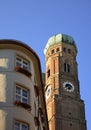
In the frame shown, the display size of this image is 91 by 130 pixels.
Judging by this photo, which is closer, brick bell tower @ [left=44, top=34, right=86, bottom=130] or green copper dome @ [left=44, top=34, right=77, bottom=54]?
brick bell tower @ [left=44, top=34, right=86, bottom=130]

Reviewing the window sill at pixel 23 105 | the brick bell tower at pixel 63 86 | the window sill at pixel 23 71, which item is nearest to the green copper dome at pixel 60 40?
the brick bell tower at pixel 63 86

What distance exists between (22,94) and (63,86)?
6675cm

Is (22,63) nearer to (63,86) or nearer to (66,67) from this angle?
(63,86)

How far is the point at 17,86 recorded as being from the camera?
23.3 metres

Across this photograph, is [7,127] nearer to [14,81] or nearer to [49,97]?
[14,81]

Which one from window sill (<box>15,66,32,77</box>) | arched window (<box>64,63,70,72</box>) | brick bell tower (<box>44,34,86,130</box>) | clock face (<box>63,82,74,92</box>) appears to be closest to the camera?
window sill (<box>15,66,32,77</box>)

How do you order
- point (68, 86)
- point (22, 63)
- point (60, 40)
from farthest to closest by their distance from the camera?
point (60, 40), point (68, 86), point (22, 63)

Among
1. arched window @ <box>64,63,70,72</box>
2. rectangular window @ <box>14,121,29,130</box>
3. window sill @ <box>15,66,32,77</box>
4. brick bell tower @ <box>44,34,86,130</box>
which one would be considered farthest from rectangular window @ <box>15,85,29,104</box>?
arched window @ <box>64,63,70,72</box>

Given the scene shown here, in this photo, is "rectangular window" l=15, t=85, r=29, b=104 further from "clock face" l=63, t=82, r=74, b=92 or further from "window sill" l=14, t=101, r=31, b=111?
"clock face" l=63, t=82, r=74, b=92

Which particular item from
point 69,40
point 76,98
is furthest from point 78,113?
point 69,40

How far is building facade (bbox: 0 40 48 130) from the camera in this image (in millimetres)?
21734

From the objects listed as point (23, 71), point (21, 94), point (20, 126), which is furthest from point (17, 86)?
point (20, 126)

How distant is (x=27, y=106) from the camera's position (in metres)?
22.9

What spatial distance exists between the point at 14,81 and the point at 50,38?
77.8 m
